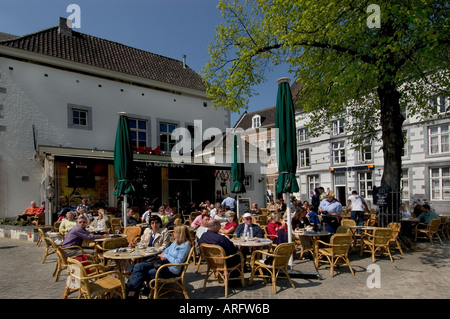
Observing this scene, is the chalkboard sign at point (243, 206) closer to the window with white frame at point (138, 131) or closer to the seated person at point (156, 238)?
the window with white frame at point (138, 131)

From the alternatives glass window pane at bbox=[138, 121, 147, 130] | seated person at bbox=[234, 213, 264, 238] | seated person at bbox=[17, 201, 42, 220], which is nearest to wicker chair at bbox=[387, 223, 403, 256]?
seated person at bbox=[234, 213, 264, 238]

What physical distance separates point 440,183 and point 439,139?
2.78 meters

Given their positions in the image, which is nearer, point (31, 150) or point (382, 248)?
point (382, 248)

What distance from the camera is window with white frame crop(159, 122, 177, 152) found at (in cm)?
1748

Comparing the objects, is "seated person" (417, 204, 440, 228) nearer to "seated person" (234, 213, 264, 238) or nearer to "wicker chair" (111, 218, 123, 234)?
"seated person" (234, 213, 264, 238)

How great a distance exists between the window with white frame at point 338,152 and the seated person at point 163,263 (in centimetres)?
2284

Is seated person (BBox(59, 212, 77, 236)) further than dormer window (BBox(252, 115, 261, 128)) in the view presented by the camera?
No

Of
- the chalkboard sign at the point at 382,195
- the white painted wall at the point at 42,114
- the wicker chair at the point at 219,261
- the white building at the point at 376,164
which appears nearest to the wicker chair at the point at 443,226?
the chalkboard sign at the point at 382,195

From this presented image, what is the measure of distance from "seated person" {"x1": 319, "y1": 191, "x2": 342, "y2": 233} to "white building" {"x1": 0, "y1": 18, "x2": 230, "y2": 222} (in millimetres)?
7588

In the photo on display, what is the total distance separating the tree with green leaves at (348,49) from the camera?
279 inches
